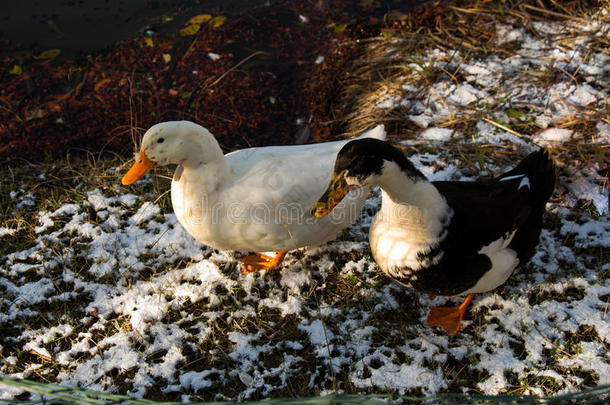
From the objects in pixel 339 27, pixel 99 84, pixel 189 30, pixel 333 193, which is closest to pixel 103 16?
pixel 189 30

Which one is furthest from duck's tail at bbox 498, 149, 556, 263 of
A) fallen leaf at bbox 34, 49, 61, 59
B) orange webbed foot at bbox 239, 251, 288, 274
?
fallen leaf at bbox 34, 49, 61, 59

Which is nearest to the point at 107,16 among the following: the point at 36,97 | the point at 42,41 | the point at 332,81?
the point at 42,41

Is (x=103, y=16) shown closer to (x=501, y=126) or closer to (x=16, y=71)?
(x=16, y=71)

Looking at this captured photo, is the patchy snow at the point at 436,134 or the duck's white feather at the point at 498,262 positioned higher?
the duck's white feather at the point at 498,262

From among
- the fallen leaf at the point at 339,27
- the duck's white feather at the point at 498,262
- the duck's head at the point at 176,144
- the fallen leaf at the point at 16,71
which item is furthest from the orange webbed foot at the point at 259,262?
the fallen leaf at the point at 16,71

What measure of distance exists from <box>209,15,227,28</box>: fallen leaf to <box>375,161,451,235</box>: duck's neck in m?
4.85

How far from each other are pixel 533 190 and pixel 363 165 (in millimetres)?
1261

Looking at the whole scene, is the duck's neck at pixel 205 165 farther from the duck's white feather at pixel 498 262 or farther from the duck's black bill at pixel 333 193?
the duck's white feather at pixel 498 262

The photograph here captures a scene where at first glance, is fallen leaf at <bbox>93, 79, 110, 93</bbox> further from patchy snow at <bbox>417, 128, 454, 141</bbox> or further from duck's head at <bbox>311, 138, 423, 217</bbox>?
duck's head at <bbox>311, 138, 423, 217</bbox>

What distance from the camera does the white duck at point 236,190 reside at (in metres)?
2.49

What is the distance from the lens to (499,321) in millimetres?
2652

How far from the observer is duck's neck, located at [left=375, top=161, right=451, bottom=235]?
2.00 metres

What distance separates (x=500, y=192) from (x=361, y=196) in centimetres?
81

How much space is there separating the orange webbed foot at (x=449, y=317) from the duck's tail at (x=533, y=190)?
458mm
